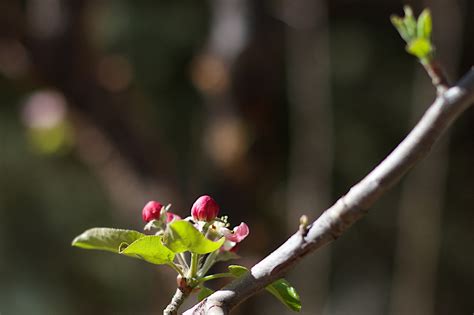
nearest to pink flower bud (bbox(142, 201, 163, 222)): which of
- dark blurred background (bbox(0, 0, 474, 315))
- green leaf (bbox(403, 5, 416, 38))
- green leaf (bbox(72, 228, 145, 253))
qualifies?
green leaf (bbox(72, 228, 145, 253))

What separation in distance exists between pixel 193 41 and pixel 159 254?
2001mm

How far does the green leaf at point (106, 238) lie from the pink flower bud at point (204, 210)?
34mm

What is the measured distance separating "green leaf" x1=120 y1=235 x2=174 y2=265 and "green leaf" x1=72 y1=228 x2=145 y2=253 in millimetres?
16

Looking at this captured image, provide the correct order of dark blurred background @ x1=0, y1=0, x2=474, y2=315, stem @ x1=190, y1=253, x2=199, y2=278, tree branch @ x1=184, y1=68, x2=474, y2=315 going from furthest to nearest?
dark blurred background @ x1=0, y1=0, x2=474, y2=315
stem @ x1=190, y1=253, x2=199, y2=278
tree branch @ x1=184, y1=68, x2=474, y2=315

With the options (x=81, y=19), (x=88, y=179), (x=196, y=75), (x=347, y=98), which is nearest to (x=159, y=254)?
(x=81, y=19)

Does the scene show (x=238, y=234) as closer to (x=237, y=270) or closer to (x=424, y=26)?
(x=237, y=270)

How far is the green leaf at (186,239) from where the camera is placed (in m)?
0.34

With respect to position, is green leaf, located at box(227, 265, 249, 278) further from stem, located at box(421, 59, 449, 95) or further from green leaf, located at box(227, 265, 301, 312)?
stem, located at box(421, 59, 449, 95)

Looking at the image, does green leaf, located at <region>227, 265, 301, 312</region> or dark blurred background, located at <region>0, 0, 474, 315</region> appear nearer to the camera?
green leaf, located at <region>227, 265, 301, 312</region>

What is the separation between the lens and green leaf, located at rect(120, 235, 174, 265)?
35cm

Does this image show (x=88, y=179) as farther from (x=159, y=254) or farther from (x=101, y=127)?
(x=159, y=254)

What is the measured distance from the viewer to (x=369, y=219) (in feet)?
7.52

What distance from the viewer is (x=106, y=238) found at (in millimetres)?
386

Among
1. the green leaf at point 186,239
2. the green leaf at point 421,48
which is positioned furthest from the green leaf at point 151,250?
the green leaf at point 421,48
